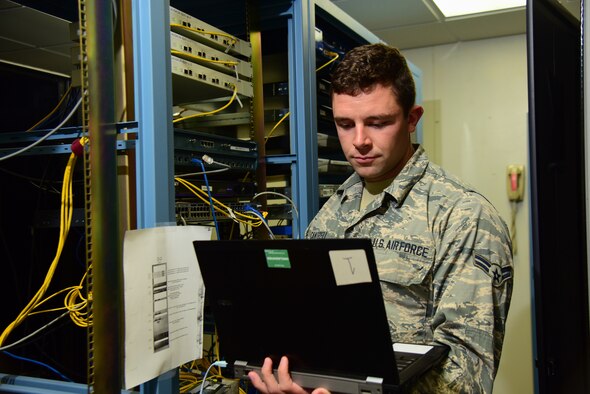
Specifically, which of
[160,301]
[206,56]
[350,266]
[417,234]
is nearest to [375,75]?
[417,234]

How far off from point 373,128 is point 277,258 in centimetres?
53

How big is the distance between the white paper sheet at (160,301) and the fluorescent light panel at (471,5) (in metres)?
2.10

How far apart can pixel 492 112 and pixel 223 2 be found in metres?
2.26

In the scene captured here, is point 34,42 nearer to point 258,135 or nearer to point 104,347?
point 258,135

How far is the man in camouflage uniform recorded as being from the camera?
104cm

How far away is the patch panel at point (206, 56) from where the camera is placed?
1349mm

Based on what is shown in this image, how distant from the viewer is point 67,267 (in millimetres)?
1504

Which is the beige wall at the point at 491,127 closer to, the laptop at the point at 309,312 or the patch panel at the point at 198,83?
the patch panel at the point at 198,83

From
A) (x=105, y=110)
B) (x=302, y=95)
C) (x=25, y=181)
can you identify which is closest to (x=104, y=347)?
(x=105, y=110)

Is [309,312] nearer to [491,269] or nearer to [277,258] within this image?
[277,258]

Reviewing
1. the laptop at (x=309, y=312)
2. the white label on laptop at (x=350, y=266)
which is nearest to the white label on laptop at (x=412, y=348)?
the laptop at (x=309, y=312)

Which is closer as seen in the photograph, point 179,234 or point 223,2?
point 179,234

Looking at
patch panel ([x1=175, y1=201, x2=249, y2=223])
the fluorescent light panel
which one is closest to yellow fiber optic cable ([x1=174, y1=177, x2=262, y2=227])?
patch panel ([x1=175, y1=201, x2=249, y2=223])

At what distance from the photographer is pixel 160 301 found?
113 cm
